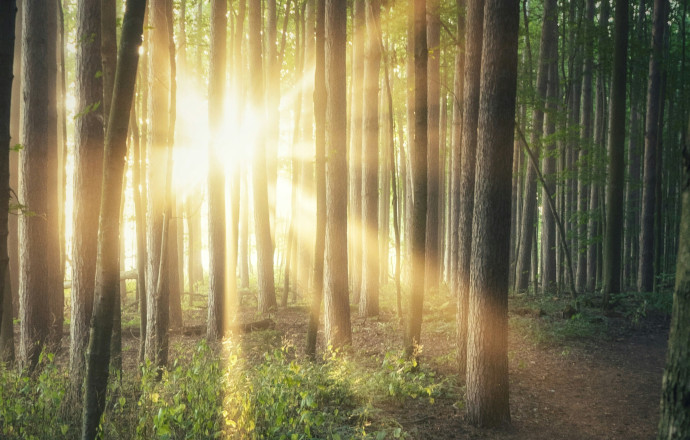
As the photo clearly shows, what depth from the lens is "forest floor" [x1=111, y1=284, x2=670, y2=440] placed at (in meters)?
6.37

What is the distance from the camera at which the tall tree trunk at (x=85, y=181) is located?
257 inches

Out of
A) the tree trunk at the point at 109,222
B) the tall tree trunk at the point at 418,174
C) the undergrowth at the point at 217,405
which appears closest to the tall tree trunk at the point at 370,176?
the tall tree trunk at the point at 418,174

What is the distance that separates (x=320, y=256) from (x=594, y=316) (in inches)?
322

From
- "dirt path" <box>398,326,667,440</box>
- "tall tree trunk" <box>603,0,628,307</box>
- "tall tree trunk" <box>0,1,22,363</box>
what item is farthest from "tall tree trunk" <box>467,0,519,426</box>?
"tall tree trunk" <box>603,0,628,307</box>

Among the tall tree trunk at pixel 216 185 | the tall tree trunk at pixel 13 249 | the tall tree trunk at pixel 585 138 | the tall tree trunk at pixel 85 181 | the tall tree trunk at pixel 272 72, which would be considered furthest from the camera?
the tall tree trunk at pixel 272 72

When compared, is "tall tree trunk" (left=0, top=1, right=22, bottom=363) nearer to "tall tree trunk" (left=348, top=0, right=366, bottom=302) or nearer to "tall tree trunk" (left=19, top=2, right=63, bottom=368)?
"tall tree trunk" (left=19, top=2, right=63, bottom=368)

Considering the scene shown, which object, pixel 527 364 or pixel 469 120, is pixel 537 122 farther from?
pixel 527 364

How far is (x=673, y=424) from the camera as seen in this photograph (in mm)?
2246

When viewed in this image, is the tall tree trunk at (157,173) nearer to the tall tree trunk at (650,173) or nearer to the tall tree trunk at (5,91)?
the tall tree trunk at (5,91)

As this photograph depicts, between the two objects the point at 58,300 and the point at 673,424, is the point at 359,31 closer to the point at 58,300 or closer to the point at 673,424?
the point at 58,300

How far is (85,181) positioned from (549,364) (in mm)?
9168

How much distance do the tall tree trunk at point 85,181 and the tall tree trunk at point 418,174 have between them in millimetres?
4962

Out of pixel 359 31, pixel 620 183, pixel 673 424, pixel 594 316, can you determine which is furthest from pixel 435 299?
pixel 673 424

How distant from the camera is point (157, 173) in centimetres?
857
